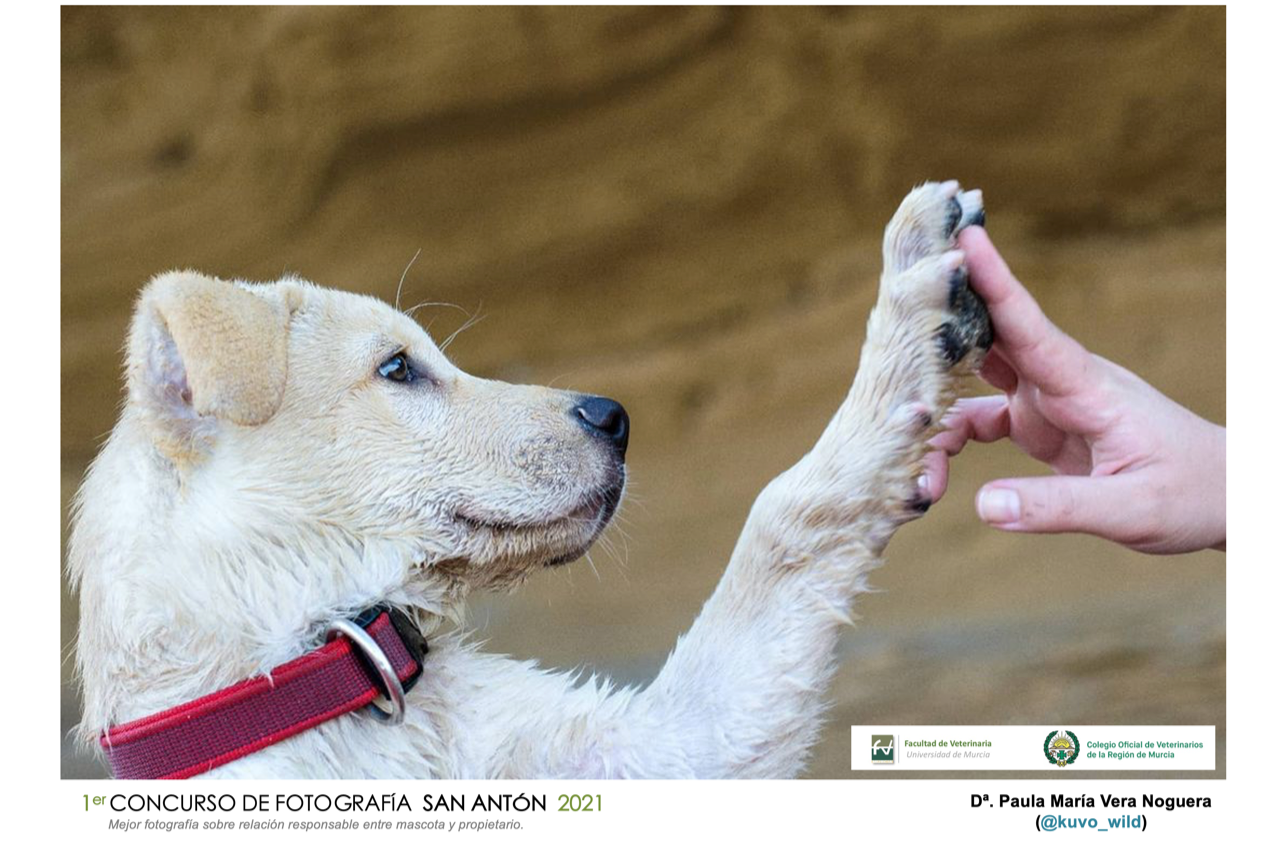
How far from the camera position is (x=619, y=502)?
1668 millimetres

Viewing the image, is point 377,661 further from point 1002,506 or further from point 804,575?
point 1002,506

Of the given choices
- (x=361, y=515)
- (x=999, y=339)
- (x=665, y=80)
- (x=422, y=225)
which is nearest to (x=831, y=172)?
(x=665, y=80)

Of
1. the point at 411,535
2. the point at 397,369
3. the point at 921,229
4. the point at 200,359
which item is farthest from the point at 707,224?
the point at 200,359

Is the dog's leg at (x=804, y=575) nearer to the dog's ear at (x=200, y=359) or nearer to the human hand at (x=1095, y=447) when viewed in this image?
the human hand at (x=1095, y=447)

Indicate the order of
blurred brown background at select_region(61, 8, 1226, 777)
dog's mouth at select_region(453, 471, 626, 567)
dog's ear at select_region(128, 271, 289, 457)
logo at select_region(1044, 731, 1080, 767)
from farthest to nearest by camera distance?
blurred brown background at select_region(61, 8, 1226, 777) → logo at select_region(1044, 731, 1080, 767) → dog's mouth at select_region(453, 471, 626, 567) → dog's ear at select_region(128, 271, 289, 457)

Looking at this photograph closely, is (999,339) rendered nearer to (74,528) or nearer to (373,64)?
(74,528)

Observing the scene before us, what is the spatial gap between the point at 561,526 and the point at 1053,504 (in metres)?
0.66

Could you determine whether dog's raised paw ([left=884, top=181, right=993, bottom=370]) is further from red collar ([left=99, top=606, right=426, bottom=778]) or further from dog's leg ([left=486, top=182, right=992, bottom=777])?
red collar ([left=99, top=606, right=426, bottom=778])

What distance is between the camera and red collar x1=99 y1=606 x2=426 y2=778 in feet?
4.86

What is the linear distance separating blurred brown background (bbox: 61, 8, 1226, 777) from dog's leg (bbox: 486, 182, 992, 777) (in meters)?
0.64

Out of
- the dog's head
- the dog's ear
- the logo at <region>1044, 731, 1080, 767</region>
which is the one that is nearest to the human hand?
the logo at <region>1044, 731, 1080, 767</region>

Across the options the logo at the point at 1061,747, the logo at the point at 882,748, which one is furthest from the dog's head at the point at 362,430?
the logo at the point at 1061,747

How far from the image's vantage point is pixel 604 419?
167cm

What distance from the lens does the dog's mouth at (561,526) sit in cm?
159
